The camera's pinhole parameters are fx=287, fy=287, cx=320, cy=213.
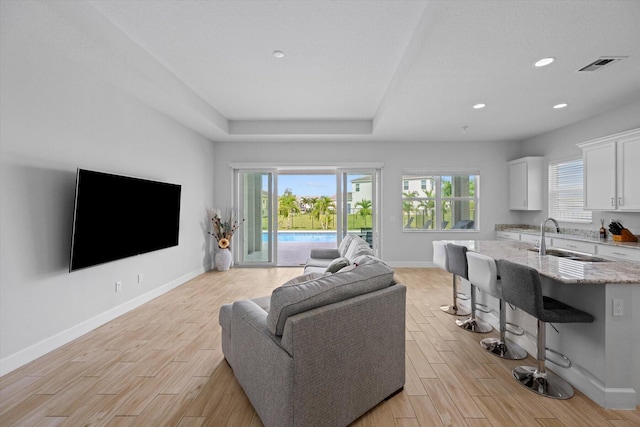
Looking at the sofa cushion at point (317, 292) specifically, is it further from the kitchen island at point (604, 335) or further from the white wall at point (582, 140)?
the white wall at point (582, 140)

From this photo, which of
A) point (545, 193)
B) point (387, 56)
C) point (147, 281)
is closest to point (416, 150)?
point (545, 193)

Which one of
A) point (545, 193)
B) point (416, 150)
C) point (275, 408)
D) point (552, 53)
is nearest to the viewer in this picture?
point (275, 408)

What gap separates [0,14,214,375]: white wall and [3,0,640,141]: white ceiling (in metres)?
0.28

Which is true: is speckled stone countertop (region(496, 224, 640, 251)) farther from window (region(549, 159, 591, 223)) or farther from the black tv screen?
the black tv screen

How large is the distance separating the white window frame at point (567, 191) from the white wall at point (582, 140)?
3.8 inches

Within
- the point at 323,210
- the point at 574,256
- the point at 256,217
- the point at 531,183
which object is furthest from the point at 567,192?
the point at 323,210

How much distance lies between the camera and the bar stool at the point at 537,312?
6.35ft

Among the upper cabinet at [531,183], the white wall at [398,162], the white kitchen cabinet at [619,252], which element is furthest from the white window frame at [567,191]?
the white kitchen cabinet at [619,252]

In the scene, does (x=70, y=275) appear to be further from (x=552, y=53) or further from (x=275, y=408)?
(x=552, y=53)

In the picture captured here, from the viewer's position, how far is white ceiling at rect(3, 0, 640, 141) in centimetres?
226

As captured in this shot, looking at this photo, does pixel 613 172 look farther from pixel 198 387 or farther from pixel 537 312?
pixel 198 387

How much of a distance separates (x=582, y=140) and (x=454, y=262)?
12.2 ft

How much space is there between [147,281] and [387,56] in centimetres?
426

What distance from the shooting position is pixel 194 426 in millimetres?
1741
